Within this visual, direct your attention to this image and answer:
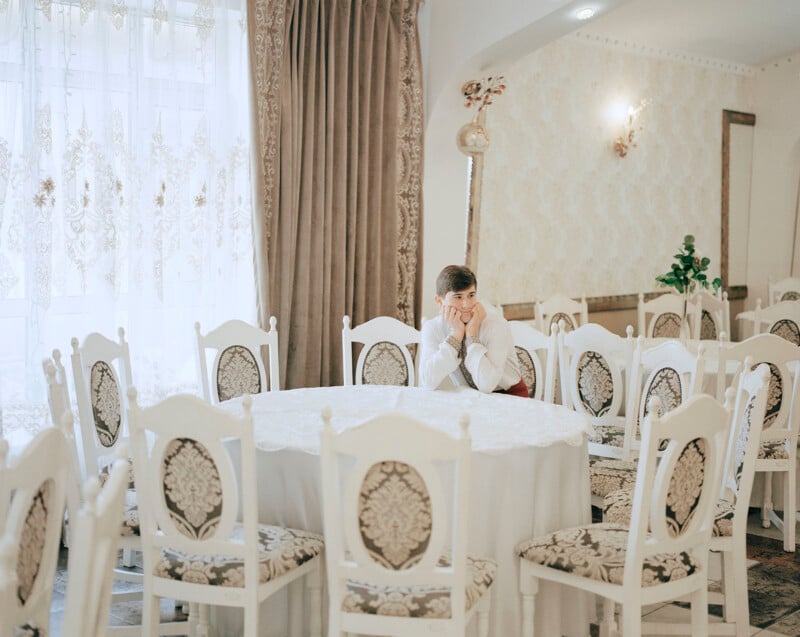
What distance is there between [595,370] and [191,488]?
2245 mm

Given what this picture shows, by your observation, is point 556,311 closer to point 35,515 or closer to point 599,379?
point 599,379

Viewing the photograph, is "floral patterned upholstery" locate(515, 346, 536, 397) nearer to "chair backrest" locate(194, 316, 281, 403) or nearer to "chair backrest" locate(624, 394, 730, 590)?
"chair backrest" locate(194, 316, 281, 403)

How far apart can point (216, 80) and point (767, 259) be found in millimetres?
5454

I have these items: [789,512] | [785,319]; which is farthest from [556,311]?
[789,512]

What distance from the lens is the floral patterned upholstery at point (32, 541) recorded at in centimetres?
181

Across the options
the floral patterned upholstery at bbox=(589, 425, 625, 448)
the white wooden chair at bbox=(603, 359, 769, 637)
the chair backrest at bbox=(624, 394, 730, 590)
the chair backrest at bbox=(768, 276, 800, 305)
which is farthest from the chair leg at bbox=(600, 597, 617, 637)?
the chair backrest at bbox=(768, 276, 800, 305)

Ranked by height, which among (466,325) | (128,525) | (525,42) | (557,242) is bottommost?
(128,525)

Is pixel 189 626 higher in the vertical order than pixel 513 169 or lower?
lower

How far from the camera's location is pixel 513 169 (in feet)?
19.9

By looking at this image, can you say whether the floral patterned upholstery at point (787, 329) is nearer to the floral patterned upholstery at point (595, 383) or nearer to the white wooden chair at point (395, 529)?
the floral patterned upholstery at point (595, 383)

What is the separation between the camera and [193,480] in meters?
2.48

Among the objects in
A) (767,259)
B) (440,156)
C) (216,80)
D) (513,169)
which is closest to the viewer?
(216,80)

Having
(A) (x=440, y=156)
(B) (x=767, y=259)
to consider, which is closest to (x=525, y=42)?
(A) (x=440, y=156)

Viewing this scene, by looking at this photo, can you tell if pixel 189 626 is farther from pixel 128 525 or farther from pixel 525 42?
pixel 525 42
